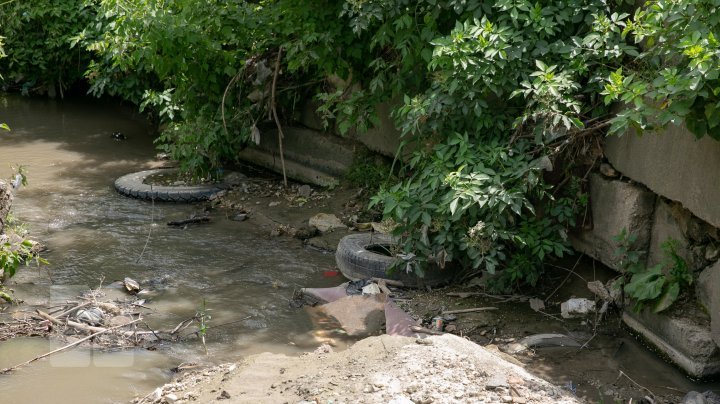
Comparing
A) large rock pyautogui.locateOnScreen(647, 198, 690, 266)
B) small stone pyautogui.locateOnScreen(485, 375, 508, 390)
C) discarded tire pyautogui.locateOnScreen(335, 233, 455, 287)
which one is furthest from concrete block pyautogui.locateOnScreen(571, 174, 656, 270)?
small stone pyautogui.locateOnScreen(485, 375, 508, 390)

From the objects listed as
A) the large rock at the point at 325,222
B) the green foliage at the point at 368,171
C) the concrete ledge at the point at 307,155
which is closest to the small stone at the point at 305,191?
the concrete ledge at the point at 307,155

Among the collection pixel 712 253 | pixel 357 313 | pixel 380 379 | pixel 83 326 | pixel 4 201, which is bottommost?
pixel 83 326

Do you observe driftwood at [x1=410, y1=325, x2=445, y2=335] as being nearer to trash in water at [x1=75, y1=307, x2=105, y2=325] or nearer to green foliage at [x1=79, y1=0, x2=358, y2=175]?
trash in water at [x1=75, y1=307, x2=105, y2=325]

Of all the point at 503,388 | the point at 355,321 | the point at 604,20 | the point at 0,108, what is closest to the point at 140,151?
the point at 0,108

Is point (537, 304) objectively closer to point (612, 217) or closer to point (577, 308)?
point (577, 308)

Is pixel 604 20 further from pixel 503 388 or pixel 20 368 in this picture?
pixel 20 368

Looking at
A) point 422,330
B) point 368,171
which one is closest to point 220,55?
point 368,171

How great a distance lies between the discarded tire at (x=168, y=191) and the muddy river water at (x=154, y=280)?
12 cm

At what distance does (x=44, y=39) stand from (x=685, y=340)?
11476 mm

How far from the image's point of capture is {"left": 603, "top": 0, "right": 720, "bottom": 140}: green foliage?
4.77 meters

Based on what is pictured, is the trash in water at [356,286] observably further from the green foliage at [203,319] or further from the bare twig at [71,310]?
the bare twig at [71,310]

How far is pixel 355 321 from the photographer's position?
626 centimetres

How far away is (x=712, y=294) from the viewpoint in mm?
5359

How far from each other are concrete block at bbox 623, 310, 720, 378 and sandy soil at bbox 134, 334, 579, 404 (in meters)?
1.18
